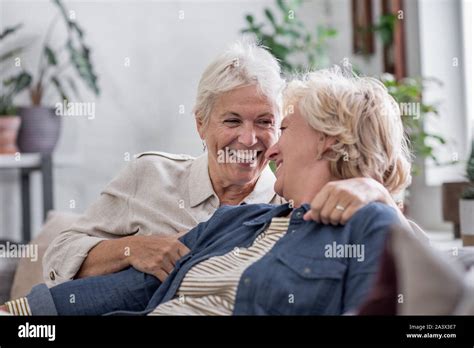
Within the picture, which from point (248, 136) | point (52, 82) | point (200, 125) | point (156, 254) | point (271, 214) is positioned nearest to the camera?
point (271, 214)

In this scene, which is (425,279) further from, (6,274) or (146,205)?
(6,274)

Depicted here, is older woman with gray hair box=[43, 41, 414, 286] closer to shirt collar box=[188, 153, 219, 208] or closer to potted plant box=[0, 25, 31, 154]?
shirt collar box=[188, 153, 219, 208]

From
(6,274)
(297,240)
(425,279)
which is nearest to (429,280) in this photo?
(425,279)

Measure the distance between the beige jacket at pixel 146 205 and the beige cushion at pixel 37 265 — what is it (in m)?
0.45

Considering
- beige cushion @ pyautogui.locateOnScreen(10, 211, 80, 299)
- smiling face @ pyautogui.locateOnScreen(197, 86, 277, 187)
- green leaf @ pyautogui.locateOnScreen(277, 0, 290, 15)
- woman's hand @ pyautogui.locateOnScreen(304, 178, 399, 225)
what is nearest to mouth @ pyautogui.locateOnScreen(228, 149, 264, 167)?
smiling face @ pyautogui.locateOnScreen(197, 86, 277, 187)

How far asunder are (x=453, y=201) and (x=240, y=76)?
0.66 metres

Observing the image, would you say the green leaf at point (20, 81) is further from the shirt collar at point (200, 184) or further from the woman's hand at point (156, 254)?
the woman's hand at point (156, 254)

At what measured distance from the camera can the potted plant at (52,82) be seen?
143 inches

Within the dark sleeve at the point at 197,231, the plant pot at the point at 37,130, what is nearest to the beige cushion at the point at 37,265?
the dark sleeve at the point at 197,231

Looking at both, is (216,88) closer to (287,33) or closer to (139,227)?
(139,227)

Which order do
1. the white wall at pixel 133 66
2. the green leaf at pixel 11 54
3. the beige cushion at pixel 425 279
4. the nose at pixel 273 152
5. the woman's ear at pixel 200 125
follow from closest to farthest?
the beige cushion at pixel 425 279 < the nose at pixel 273 152 < the woman's ear at pixel 200 125 < the green leaf at pixel 11 54 < the white wall at pixel 133 66

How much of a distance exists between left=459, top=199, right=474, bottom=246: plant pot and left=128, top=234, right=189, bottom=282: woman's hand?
635mm

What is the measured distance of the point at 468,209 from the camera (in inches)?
72.2

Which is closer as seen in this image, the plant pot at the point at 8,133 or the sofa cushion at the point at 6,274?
the sofa cushion at the point at 6,274
